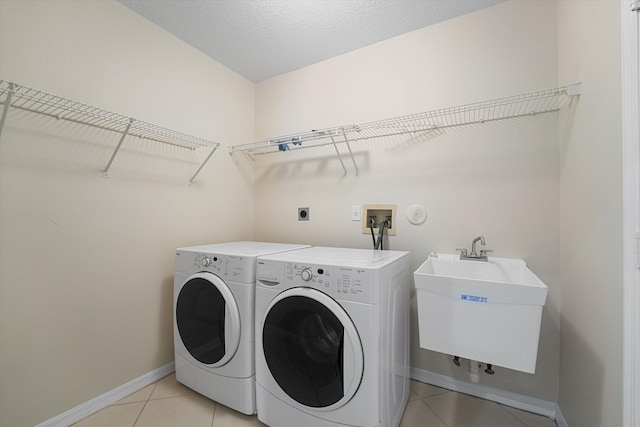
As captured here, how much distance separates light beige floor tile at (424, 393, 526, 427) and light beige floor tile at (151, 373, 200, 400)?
4.80ft

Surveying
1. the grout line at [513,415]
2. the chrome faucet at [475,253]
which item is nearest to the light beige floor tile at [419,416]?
the grout line at [513,415]

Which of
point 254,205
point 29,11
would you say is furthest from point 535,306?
point 29,11

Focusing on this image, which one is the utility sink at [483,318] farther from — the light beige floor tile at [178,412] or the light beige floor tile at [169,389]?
the light beige floor tile at [169,389]

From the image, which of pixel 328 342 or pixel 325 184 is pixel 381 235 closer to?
pixel 325 184

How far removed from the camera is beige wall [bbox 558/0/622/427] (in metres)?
0.86

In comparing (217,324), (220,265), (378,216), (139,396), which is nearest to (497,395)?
(378,216)

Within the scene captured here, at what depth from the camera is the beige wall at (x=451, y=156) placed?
143 cm

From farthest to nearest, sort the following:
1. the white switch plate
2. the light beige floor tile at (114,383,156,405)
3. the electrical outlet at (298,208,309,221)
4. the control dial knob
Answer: the electrical outlet at (298,208,309,221), the white switch plate, the light beige floor tile at (114,383,156,405), the control dial knob

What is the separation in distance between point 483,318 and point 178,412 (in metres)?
1.65

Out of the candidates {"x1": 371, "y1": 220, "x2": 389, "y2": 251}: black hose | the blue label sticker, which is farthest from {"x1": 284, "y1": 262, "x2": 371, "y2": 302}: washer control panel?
{"x1": 371, "y1": 220, "x2": 389, "y2": 251}: black hose

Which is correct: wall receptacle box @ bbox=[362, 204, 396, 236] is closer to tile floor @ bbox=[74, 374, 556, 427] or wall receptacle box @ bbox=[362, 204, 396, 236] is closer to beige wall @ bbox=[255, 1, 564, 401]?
beige wall @ bbox=[255, 1, 564, 401]

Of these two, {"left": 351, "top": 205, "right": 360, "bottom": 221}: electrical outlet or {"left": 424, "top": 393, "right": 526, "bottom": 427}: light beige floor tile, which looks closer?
{"left": 424, "top": 393, "right": 526, "bottom": 427}: light beige floor tile

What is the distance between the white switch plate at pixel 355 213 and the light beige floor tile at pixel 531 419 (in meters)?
1.43

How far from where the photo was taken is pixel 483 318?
1.04 m
